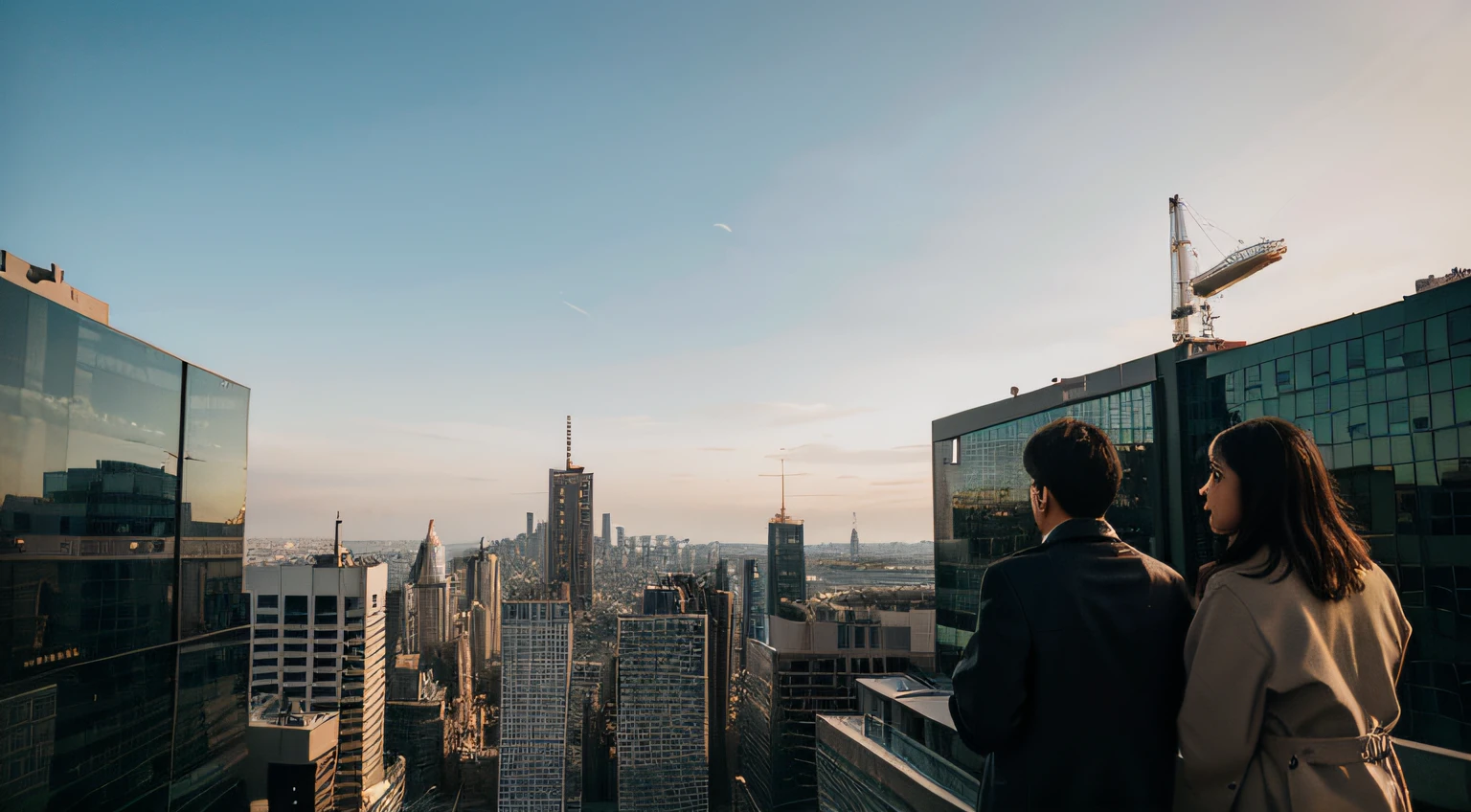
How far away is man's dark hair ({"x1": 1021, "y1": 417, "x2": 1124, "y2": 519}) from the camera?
1588 mm

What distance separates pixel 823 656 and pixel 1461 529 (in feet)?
86.1

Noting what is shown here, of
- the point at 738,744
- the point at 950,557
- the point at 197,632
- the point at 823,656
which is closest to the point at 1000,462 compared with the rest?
the point at 950,557

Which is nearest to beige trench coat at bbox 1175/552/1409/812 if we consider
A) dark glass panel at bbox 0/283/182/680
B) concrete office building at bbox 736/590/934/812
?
dark glass panel at bbox 0/283/182/680

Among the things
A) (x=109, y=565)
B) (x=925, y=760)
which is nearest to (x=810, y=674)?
(x=925, y=760)

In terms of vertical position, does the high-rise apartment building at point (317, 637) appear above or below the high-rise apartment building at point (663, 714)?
above

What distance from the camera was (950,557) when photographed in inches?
750

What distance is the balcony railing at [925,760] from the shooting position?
425 cm

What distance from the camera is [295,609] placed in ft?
86.1

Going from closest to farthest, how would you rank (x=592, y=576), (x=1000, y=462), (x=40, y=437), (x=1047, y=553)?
(x=1047, y=553), (x=40, y=437), (x=1000, y=462), (x=592, y=576)

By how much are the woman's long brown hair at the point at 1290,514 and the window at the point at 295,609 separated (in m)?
29.9

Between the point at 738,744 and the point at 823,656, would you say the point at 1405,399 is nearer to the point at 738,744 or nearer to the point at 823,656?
the point at 823,656

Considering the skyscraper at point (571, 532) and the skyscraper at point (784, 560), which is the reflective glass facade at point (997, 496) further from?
the skyscraper at point (571, 532)

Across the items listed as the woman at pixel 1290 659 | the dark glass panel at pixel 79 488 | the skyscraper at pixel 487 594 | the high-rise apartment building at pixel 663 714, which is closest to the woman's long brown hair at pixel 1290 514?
the woman at pixel 1290 659

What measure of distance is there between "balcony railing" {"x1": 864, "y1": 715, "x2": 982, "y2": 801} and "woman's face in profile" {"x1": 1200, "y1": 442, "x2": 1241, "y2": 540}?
229 centimetres
